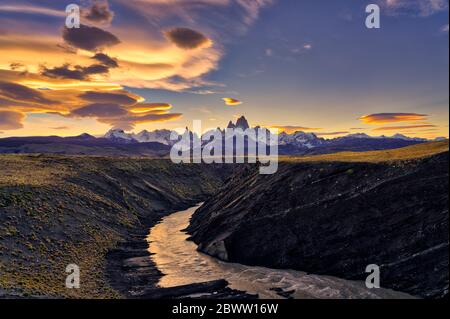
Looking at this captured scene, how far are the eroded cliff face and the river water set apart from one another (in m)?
1.48

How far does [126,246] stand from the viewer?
49.6 metres

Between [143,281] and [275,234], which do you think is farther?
[275,234]

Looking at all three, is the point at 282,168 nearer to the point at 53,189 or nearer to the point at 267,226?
the point at 267,226

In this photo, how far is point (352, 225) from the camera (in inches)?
1417

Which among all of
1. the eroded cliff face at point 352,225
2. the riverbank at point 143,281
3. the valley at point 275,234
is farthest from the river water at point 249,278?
the eroded cliff face at point 352,225

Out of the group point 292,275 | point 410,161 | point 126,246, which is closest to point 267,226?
point 292,275

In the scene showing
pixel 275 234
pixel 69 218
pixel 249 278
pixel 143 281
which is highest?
pixel 69 218

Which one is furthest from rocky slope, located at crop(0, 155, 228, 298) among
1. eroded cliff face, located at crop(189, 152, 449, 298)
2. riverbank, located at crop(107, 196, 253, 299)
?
eroded cliff face, located at crop(189, 152, 449, 298)

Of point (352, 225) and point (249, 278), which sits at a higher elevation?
point (352, 225)

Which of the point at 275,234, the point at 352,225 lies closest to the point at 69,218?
the point at 275,234

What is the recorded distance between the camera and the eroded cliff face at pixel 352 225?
30.8 metres

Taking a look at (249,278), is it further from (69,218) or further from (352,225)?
(69,218)

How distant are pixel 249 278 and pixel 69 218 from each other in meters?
30.4
